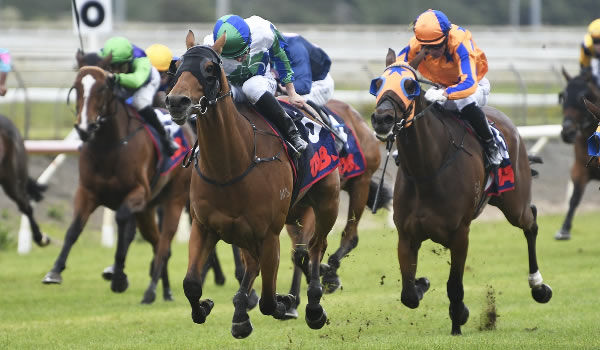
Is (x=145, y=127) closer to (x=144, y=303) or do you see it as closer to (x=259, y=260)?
(x=144, y=303)

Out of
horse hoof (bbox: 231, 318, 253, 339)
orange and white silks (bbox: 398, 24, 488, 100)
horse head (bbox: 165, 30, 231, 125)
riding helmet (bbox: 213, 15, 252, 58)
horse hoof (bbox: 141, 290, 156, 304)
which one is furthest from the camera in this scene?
horse hoof (bbox: 141, 290, 156, 304)

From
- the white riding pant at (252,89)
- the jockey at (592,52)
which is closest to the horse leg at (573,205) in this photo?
the jockey at (592,52)

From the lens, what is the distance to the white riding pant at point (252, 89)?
7.21 meters

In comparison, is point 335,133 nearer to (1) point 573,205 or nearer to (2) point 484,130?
(2) point 484,130

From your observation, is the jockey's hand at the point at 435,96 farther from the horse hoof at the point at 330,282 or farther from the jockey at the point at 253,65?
the horse hoof at the point at 330,282

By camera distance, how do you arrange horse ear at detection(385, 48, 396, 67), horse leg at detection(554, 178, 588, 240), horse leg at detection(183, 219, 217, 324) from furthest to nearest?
horse leg at detection(554, 178, 588, 240) < horse ear at detection(385, 48, 396, 67) < horse leg at detection(183, 219, 217, 324)

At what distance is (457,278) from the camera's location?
303 inches

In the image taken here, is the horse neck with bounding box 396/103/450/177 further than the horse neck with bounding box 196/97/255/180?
Yes

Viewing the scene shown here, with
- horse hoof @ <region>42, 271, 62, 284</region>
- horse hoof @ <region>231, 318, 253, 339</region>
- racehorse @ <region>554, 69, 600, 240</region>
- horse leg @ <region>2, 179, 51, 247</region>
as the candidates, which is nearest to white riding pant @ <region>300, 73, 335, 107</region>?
horse hoof @ <region>42, 271, 62, 284</region>

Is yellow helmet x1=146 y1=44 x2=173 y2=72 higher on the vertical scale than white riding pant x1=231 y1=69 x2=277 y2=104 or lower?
lower

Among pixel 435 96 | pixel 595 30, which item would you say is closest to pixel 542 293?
pixel 435 96

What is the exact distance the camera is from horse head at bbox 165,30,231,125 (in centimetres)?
597

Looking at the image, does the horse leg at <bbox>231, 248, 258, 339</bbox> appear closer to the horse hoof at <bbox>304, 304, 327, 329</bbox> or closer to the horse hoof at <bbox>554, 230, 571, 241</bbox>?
the horse hoof at <bbox>304, 304, 327, 329</bbox>

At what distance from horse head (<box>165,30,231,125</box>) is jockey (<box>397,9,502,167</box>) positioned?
1.73 meters
